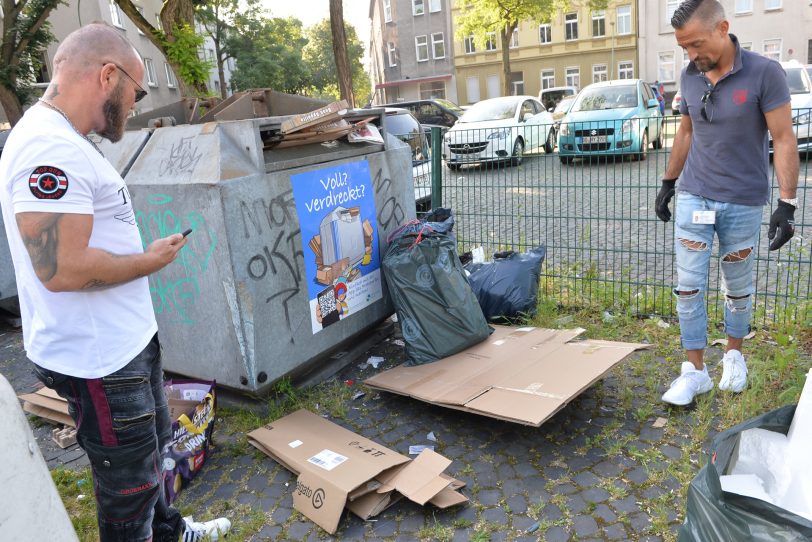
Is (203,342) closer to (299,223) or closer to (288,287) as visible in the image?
(288,287)

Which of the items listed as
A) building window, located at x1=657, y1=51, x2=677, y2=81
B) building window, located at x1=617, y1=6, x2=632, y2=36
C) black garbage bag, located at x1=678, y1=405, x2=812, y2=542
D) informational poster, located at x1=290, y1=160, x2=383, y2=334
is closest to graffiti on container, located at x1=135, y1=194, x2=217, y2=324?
informational poster, located at x1=290, y1=160, x2=383, y2=334

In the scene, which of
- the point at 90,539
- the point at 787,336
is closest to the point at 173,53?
the point at 90,539

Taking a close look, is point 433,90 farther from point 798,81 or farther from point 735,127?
point 735,127

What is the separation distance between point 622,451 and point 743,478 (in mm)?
1061

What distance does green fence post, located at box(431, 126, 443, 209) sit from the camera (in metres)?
5.42

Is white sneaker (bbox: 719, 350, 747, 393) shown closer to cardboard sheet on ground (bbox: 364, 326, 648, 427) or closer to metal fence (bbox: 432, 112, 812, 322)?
cardboard sheet on ground (bbox: 364, 326, 648, 427)

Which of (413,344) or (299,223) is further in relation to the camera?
(413,344)

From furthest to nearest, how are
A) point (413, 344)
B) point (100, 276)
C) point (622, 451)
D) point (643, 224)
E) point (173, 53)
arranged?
point (173, 53), point (643, 224), point (413, 344), point (622, 451), point (100, 276)

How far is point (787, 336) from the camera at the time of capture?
4.01 meters

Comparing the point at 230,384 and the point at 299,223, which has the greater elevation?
the point at 299,223

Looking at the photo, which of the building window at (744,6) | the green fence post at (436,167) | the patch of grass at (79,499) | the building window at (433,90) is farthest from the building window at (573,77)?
the patch of grass at (79,499)

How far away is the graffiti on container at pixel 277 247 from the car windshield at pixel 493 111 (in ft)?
36.6

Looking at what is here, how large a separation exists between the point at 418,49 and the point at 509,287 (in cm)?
4706

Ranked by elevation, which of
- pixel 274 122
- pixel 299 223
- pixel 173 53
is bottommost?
pixel 299 223
